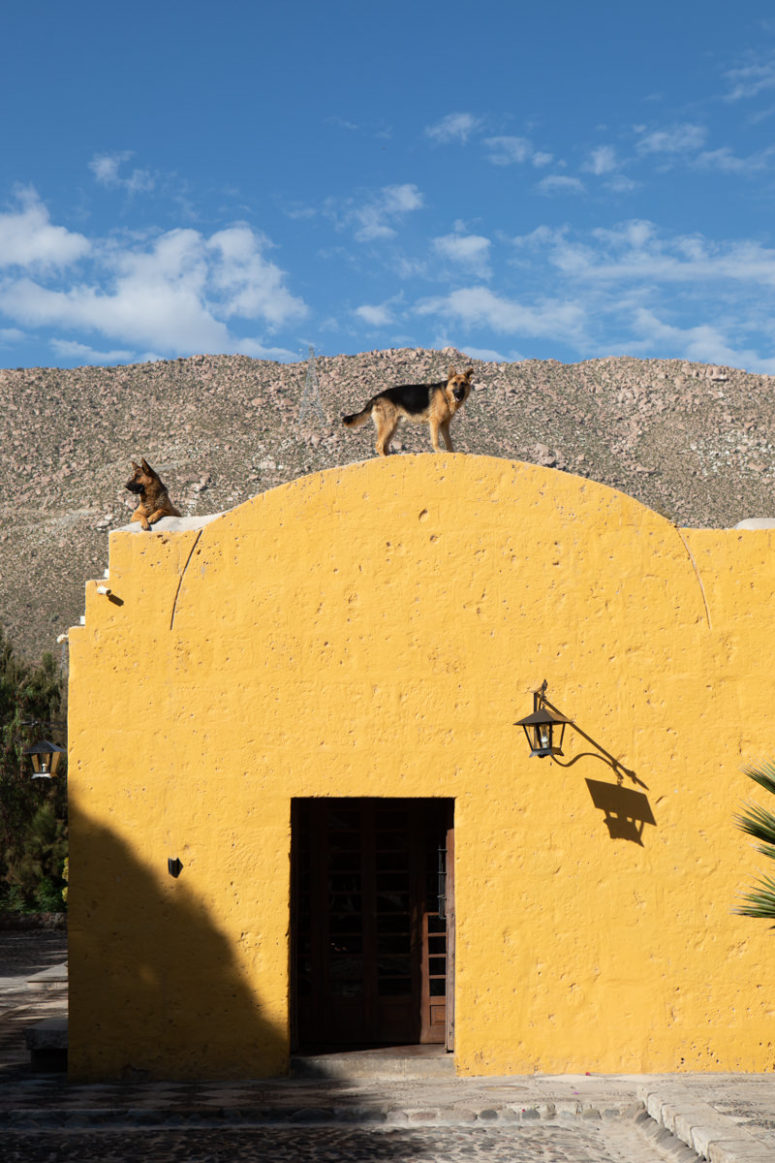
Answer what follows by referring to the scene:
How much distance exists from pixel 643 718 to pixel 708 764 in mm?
539

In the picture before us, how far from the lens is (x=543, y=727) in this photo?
311 inches

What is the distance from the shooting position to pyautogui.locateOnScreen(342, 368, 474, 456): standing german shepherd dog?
9242 mm

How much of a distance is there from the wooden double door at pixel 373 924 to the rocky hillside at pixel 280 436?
1155 inches

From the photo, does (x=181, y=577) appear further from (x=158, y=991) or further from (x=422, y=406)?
(x=158, y=991)

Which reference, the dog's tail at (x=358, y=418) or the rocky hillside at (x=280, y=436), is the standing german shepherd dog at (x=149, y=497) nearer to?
the dog's tail at (x=358, y=418)

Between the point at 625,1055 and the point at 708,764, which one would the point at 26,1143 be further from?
Answer: the point at 708,764

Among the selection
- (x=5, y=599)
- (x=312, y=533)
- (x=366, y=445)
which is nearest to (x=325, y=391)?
(x=366, y=445)

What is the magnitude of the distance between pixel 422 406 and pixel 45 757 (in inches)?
290

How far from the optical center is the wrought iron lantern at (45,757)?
13477 mm

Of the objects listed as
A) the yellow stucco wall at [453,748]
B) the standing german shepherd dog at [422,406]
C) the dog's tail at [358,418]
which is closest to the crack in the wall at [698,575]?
the yellow stucco wall at [453,748]

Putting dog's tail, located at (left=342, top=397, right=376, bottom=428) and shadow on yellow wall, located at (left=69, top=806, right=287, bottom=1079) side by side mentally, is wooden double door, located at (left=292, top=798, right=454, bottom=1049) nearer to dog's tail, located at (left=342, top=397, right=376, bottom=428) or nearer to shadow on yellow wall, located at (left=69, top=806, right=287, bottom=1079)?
shadow on yellow wall, located at (left=69, top=806, right=287, bottom=1079)

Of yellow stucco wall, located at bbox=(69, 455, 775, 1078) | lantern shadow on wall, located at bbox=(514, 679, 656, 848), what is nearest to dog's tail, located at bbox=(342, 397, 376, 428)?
yellow stucco wall, located at bbox=(69, 455, 775, 1078)

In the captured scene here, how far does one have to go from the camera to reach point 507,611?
27.1 ft

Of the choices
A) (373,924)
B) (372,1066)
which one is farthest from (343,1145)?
(373,924)
